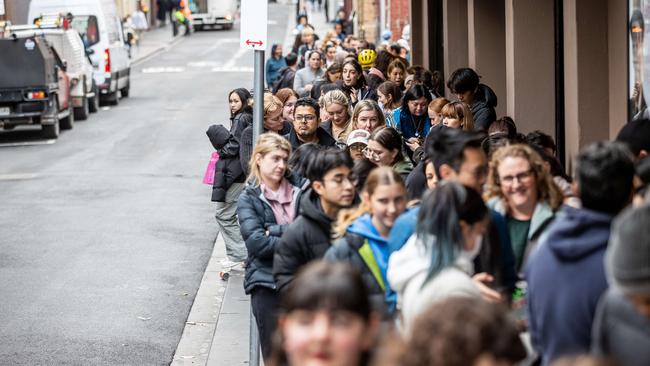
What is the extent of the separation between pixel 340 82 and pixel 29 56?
14.0m

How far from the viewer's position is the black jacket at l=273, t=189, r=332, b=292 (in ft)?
23.4

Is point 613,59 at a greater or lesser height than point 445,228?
greater

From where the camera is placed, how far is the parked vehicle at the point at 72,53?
1289 inches

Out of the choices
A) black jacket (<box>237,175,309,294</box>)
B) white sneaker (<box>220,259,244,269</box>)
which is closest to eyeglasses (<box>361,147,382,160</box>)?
black jacket (<box>237,175,309,294</box>)

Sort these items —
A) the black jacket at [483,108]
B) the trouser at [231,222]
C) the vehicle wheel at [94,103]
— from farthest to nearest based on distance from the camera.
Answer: the vehicle wheel at [94,103] < the trouser at [231,222] < the black jacket at [483,108]

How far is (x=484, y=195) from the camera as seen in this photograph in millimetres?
6742

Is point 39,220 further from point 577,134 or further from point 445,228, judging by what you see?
point 445,228

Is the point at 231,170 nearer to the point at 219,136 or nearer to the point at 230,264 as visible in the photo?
the point at 219,136

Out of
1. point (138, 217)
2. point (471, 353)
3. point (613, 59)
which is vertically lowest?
point (138, 217)

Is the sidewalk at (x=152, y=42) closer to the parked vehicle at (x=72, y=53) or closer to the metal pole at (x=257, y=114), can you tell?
the parked vehicle at (x=72, y=53)

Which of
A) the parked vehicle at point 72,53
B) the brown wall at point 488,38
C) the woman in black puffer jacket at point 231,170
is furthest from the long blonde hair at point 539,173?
the parked vehicle at point 72,53

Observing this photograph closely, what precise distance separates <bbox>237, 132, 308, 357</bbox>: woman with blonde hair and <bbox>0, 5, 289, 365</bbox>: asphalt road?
7.74 ft

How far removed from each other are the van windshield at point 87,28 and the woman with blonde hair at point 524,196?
3171 centimetres

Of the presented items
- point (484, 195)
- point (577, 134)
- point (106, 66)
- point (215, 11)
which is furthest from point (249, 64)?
point (484, 195)
